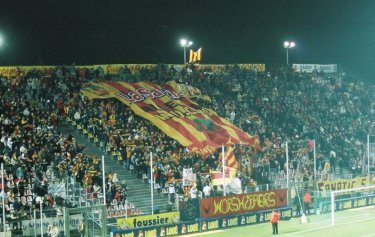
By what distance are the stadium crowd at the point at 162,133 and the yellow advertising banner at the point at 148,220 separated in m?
2.27

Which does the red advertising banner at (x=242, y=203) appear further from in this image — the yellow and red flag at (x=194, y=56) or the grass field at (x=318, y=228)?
the yellow and red flag at (x=194, y=56)

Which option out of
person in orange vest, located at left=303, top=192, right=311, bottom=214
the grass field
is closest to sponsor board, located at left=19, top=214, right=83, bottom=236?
the grass field

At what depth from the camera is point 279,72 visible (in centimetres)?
5353

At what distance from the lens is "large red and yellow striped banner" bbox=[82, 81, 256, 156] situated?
127ft

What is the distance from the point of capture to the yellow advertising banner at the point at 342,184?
131 feet

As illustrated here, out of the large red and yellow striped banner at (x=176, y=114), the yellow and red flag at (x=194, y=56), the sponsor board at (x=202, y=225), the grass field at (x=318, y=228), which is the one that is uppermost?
the yellow and red flag at (x=194, y=56)

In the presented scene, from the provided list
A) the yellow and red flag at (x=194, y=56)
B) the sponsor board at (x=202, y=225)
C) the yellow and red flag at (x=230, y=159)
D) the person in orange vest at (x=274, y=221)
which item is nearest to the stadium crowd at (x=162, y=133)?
the yellow and red flag at (x=230, y=159)

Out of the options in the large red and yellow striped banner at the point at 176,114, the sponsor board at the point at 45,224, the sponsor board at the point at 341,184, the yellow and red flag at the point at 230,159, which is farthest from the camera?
the sponsor board at the point at 341,184

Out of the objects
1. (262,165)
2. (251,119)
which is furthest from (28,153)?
(251,119)

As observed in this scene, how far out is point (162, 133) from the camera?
3928 centimetres

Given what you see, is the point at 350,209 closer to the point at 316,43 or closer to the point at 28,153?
the point at 28,153

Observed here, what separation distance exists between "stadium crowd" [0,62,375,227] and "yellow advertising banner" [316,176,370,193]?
30.7 inches

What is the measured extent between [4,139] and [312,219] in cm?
1673

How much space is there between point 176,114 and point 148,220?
10.8 metres
